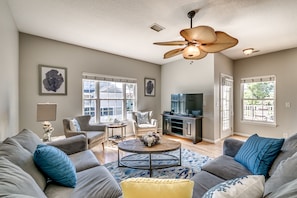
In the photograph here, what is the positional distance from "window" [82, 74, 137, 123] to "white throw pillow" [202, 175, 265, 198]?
398cm

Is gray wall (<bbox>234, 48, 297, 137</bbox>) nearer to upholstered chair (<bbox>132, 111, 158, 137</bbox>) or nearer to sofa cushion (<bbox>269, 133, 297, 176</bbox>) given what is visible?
upholstered chair (<bbox>132, 111, 158, 137</bbox>)

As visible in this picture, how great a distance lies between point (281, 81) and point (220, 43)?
336cm

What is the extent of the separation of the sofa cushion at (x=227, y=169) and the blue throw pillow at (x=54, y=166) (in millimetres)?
1375

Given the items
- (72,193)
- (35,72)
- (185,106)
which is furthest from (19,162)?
(185,106)

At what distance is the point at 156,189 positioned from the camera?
2.35 feet

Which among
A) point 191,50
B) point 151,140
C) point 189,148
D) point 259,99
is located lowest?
point 189,148

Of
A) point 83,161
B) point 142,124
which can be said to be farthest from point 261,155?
point 142,124

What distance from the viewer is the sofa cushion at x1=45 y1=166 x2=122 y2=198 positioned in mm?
1271

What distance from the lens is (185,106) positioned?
4.65 m

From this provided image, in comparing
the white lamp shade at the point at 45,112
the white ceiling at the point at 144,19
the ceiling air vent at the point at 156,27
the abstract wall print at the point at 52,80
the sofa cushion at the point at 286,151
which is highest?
the white ceiling at the point at 144,19

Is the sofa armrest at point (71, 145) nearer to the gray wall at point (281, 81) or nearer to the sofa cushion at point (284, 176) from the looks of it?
the sofa cushion at point (284, 176)

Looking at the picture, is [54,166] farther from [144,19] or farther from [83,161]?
[144,19]

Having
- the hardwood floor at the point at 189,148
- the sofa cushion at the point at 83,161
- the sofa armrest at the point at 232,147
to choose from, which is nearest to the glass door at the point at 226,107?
the hardwood floor at the point at 189,148

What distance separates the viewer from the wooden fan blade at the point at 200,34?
1912 millimetres
